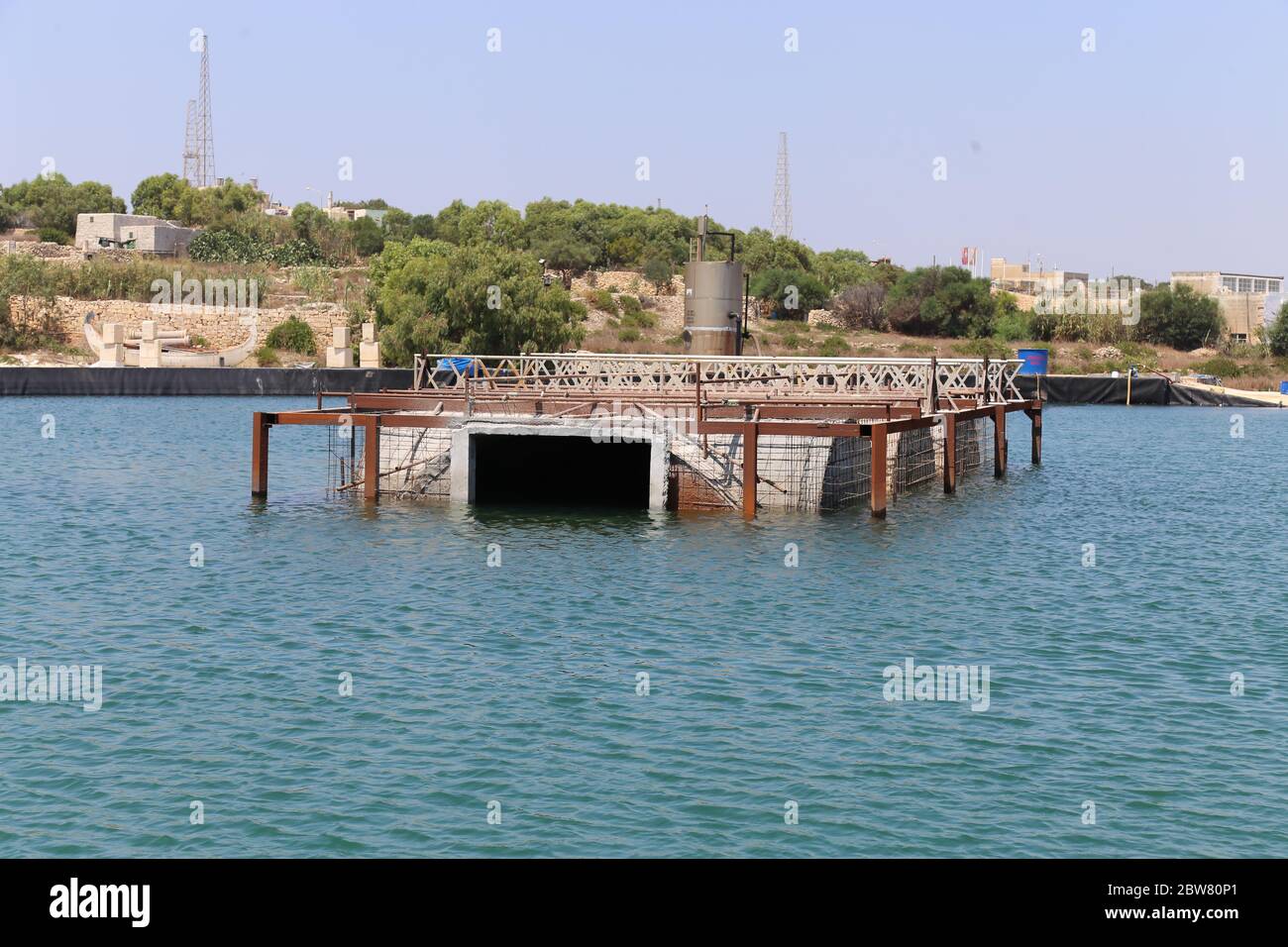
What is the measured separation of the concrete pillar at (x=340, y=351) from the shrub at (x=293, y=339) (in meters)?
5.01

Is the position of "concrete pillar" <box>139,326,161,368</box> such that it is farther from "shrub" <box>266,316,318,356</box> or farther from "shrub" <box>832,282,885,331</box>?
"shrub" <box>832,282,885,331</box>

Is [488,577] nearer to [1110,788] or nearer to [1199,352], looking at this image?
[1110,788]

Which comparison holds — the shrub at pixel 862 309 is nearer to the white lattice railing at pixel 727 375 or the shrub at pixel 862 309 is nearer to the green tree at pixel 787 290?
the green tree at pixel 787 290

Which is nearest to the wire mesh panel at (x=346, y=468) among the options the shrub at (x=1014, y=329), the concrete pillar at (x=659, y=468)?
the concrete pillar at (x=659, y=468)

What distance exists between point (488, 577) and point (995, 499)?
1829 centimetres

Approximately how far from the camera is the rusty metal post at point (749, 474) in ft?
102

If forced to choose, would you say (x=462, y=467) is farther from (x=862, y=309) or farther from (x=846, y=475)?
(x=862, y=309)

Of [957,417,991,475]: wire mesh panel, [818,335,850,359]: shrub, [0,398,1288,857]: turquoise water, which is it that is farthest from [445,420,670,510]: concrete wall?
[818,335,850,359]: shrub

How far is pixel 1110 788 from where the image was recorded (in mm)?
14258

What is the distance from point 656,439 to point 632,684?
14.3 metres

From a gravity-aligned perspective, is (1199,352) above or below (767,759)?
above

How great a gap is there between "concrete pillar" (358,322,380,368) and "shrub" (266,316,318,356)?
22.2ft
